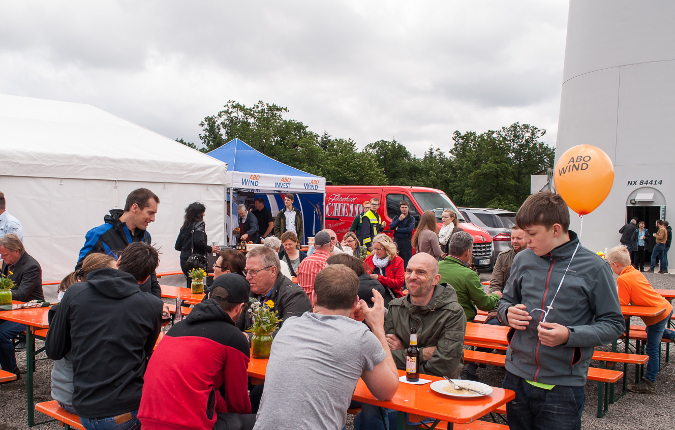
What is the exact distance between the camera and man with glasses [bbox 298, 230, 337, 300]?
521 centimetres

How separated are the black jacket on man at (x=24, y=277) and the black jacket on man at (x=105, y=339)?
286cm

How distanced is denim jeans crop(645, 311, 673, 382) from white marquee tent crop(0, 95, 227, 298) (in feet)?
20.3

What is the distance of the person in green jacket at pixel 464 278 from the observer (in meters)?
4.63

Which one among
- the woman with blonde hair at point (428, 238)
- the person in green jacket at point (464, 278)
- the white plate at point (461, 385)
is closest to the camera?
the white plate at point (461, 385)

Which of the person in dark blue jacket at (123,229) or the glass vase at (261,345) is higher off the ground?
the person in dark blue jacket at (123,229)

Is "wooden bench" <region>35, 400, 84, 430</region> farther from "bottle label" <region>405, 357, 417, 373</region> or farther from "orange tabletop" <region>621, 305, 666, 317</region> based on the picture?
"orange tabletop" <region>621, 305, 666, 317</region>

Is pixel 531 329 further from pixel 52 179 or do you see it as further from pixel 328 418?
pixel 52 179

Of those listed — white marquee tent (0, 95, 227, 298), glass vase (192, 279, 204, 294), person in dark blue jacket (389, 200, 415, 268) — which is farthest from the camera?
person in dark blue jacket (389, 200, 415, 268)

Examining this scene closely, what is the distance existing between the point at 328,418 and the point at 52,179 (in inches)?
315

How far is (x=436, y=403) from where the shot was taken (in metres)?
2.50

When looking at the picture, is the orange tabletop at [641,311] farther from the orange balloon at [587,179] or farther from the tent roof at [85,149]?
the tent roof at [85,149]

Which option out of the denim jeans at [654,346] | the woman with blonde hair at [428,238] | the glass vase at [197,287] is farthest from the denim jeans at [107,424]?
the woman with blonde hair at [428,238]

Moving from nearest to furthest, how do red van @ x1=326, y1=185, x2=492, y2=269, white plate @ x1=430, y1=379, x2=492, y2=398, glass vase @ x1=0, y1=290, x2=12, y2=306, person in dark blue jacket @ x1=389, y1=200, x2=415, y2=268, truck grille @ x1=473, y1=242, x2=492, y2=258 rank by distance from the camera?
1. white plate @ x1=430, y1=379, x2=492, y2=398
2. glass vase @ x1=0, y1=290, x2=12, y2=306
3. person in dark blue jacket @ x1=389, y1=200, x2=415, y2=268
4. truck grille @ x1=473, y1=242, x2=492, y2=258
5. red van @ x1=326, y1=185, x2=492, y2=269

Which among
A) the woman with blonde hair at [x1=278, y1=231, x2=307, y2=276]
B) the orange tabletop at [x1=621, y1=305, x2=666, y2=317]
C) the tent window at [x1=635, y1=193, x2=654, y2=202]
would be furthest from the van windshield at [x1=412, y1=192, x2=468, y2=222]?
the tent window at [x1=635, y1=193, x2=654, y2=202]
